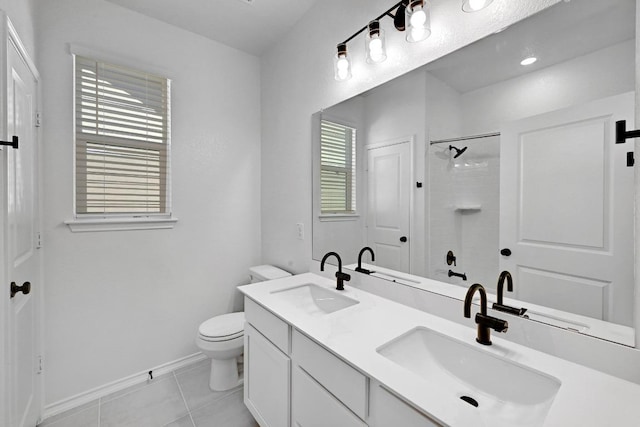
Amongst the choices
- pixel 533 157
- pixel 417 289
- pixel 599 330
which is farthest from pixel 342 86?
pixel 599 330

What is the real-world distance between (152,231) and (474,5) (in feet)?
7.68

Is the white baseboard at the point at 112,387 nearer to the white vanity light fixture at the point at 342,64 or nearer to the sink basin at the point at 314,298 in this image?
the sink basin at the point at 314,298

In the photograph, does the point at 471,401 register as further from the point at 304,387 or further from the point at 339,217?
the point at 339,217

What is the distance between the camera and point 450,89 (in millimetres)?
1200

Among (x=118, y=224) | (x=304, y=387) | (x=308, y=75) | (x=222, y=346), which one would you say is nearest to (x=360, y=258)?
(x=304, y=387)

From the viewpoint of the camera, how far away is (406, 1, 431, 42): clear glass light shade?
1171mm

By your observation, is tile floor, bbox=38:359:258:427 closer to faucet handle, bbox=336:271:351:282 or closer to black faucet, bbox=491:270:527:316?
faucet handle, bbox=336:271:351:282

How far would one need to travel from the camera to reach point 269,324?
1365 millimetres

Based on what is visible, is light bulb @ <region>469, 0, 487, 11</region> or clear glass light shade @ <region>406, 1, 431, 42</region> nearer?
light bulb @ <region>469, 0, 487, 11</region>

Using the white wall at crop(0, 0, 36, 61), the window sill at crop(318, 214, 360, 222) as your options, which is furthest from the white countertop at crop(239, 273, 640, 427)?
the white wall at crop(0, 0, 36, 61)

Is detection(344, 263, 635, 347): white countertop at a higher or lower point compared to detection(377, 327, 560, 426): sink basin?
higher

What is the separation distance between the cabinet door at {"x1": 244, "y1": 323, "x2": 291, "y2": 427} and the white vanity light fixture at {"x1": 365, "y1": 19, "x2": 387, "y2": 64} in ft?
5.00

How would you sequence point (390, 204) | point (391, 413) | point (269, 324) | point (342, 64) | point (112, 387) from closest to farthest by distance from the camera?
point (391, 413), point (269, 324), point (390, 204), point (342, 64), point (112, 387)

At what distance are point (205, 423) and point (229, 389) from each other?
30 centimetres
